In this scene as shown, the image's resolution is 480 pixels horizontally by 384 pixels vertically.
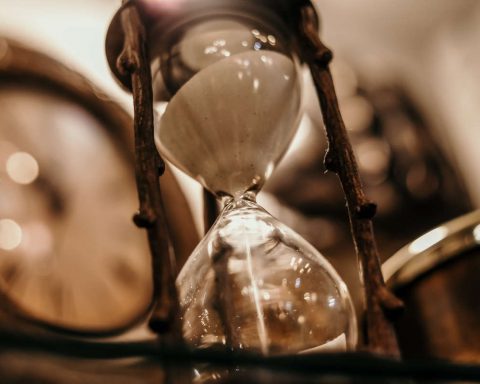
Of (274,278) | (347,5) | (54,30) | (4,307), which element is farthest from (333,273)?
(347,5)

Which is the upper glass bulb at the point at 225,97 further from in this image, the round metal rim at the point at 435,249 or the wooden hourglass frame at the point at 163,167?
the round metal rim at the point at 435,249

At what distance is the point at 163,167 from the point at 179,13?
223mm

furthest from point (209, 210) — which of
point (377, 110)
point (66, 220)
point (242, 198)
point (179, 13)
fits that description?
point (377, 110)

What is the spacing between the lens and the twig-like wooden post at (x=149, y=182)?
450mm

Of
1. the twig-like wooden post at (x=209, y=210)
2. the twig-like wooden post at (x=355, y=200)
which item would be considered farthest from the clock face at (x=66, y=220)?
the twig-like wooden post at (x=355, y=200)

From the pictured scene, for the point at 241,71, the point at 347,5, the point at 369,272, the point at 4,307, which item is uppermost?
the point at 347,5

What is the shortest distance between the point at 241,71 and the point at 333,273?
0.24 metres

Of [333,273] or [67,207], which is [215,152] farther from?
[67,207]

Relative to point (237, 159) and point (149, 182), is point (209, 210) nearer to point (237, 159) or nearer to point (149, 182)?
point (237, 159)

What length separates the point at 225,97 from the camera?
2.28 feet

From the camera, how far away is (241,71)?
698 millimetres

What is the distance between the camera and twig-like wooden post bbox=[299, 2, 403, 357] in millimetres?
498

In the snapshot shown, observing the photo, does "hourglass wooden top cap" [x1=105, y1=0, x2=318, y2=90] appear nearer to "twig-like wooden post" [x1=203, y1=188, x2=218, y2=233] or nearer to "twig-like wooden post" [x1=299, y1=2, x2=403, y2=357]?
"twig-like wooden post" [x1=299, y1=2, x2=403, y2=357]

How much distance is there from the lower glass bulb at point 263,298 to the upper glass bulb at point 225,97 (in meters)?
0.11
